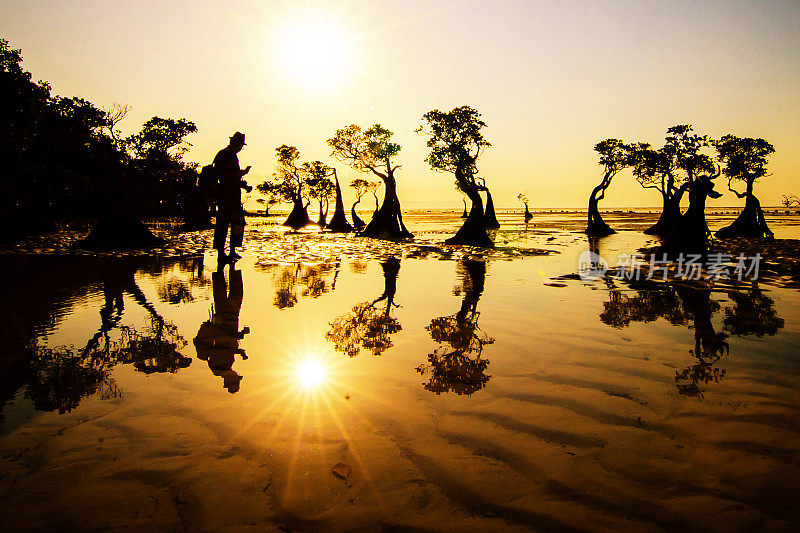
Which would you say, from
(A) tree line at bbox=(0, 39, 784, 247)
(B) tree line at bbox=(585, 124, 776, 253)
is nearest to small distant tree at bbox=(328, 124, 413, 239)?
(A) tree line at bbox=(0, 39, 784, 247)

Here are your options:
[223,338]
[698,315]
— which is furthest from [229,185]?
[698,315]

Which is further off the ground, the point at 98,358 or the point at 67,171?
the point at 67,171

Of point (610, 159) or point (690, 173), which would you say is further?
point (610, 159)

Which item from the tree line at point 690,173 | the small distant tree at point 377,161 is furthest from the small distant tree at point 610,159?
the small distant tree at point 377,161

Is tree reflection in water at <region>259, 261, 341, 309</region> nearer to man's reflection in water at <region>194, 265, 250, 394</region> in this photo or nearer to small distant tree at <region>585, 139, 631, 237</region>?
man's reflection in water at <region>194, 265, 250, 394</region>

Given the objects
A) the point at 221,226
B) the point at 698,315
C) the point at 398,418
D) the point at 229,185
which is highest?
the point at 229,185

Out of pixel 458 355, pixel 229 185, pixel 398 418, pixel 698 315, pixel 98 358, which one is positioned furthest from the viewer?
pixel 229 185

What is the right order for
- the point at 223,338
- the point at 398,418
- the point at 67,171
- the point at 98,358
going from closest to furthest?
the point at 398,418 < the point at 98,358 < the point at 223,338 < the point at 67,171

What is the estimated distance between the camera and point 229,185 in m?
12.8

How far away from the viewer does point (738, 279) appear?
1166cm

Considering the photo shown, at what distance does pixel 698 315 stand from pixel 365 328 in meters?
5.71

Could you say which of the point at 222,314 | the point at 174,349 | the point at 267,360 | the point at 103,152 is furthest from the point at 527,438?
the point at 103,152

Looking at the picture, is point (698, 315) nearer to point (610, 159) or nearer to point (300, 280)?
point (300, 280)

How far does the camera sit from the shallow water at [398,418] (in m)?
2.38
